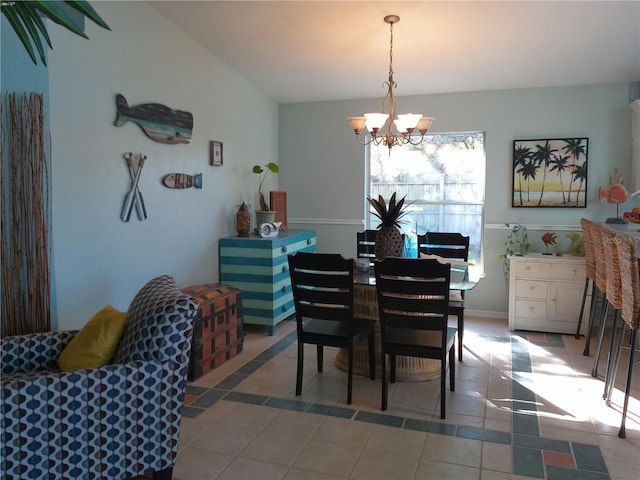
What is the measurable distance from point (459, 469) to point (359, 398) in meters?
0.91

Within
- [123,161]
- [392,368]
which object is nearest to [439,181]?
[392,368]

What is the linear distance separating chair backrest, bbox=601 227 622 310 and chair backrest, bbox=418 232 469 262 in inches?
52.0

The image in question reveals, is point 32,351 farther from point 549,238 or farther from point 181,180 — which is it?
point 549,238

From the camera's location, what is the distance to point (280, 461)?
2.45 m

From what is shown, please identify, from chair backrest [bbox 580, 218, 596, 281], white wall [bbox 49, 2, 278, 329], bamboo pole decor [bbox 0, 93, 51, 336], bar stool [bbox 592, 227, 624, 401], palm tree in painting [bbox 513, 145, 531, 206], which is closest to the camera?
bamboo pole decor [bbox 0, 93, 51, 336]

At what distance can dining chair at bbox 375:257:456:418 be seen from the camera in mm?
2771

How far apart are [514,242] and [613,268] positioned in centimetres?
197

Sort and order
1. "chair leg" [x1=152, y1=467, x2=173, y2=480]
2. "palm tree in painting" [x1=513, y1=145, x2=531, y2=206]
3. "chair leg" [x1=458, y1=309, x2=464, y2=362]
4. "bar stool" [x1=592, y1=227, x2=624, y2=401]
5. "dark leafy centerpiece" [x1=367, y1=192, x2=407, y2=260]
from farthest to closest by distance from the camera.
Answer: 1. "palm tree in painting" [x1=513, y1=145, x2=531, y2=206]
2. "chair leg" [x1=458, y1=309, x2=464, y2=362]
3. "dark leafy centerpiece" [x1=367, y1=192, x2=407, y2=260]
4. "bar stool" [x1=592, y1=227, x2=624, y2=401]
5. "chair leg" [x1=152, y1=467, x2=173, y2=480]

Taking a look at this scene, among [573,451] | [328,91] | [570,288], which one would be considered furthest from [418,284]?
[328,91]

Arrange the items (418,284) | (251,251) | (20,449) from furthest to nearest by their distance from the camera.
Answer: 1. (251,251)
2. (418,284)
3. (20,449)

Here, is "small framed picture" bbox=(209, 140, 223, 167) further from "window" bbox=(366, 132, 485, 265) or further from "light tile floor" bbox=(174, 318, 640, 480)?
"window" bbox=(366, 132, 485, 265)

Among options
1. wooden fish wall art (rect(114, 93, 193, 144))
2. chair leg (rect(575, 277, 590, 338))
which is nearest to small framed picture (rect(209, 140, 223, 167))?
wooden fish wall art (rect(114, 93, 193, 144))

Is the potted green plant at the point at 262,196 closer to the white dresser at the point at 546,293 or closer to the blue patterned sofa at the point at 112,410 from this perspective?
the white dresser at the point at 546,293

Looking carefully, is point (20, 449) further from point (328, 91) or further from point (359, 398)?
point (328, 91)
